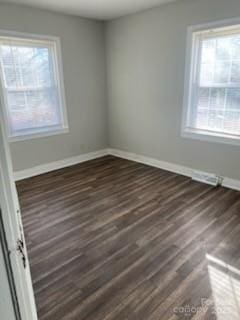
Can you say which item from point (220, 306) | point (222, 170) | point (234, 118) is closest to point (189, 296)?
point (220, 306)

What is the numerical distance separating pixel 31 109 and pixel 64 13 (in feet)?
5.50

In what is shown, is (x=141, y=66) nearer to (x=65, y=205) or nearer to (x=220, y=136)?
(x=220, y=136)

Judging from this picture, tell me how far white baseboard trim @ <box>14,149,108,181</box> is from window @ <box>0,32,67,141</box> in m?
0.57

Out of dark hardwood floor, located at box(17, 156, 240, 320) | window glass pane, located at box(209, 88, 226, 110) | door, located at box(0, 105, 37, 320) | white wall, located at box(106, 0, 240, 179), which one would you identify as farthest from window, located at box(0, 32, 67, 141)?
door, located at box(0, 105, 37, 320)

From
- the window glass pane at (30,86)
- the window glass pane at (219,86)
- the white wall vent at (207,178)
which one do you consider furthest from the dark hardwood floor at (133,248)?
the window glass pane at (30,86)

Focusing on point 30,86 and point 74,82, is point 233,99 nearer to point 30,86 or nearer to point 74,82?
point 74,82

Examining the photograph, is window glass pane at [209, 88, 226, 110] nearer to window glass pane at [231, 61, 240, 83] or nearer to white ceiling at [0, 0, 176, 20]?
window glass pane at [231, 61, 240, 83]

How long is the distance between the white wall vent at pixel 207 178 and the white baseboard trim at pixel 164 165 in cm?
8

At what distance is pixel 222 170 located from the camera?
3.40 meters

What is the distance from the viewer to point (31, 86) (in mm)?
3721

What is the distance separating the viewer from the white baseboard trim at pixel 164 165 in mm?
3337

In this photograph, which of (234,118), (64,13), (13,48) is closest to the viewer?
(234,118)

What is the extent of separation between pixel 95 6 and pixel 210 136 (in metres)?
2.63

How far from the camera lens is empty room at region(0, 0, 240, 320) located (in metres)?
1.70
